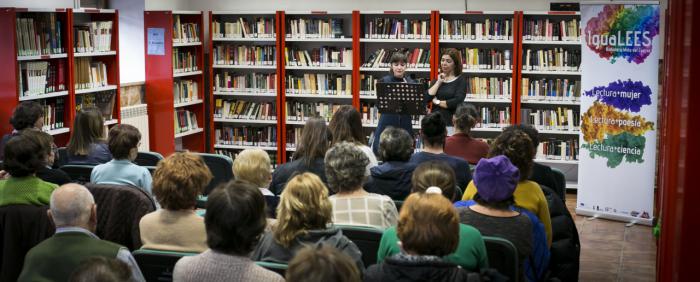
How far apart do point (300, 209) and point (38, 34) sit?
18.3ft

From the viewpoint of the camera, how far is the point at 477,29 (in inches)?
389

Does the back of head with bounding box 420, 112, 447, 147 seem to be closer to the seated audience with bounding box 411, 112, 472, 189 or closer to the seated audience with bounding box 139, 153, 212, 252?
the seated audience with bounding box 411, 112, 472, 189

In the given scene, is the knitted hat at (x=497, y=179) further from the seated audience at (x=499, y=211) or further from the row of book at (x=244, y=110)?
the row of book at (x=244, y=110)

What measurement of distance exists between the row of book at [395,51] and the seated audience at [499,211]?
629 centimetres

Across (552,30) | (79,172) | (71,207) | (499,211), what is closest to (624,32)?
(552,30)

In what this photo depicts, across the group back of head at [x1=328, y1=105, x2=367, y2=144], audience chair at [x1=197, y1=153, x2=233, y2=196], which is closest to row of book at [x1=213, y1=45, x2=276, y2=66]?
audience chair at [x1=197, y1=153, x2=233, y2=196]

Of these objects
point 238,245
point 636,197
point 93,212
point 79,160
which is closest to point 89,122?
point 79,160

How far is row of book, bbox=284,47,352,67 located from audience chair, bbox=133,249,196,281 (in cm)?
706

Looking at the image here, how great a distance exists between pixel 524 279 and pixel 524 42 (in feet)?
20.1

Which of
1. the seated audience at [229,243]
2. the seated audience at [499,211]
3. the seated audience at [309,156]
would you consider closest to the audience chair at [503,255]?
the seated audience at [499,211]

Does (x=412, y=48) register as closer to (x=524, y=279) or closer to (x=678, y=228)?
(x=524, y=279)

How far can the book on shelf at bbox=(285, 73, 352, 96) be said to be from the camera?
10.5 metres

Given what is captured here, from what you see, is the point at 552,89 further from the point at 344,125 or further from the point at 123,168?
the point at 123,168

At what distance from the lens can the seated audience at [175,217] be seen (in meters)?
3.86
